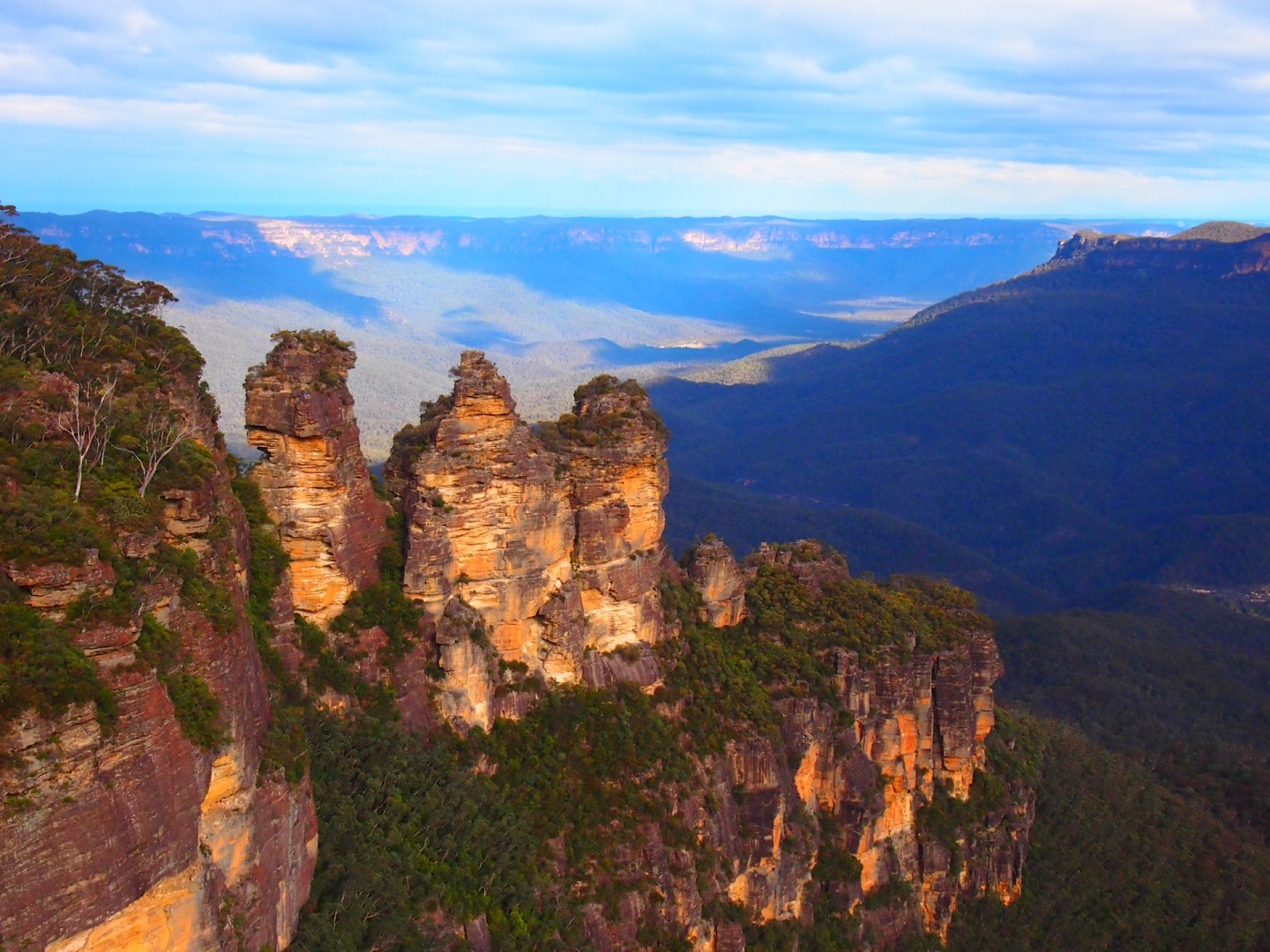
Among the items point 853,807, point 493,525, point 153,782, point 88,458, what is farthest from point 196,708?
point 853,807

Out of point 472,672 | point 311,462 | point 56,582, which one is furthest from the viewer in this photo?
point 472,672

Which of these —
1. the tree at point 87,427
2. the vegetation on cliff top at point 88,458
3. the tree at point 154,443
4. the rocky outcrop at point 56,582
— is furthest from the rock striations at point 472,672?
the tree at point 87,427

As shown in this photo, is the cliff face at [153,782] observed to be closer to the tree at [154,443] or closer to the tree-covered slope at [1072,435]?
the tree at [154,443]

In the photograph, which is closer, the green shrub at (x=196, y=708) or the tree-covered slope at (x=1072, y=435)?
the green shrub at (x=196, y=708)


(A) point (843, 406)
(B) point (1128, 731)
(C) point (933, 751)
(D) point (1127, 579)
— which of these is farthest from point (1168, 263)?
(C) point (933, 751)

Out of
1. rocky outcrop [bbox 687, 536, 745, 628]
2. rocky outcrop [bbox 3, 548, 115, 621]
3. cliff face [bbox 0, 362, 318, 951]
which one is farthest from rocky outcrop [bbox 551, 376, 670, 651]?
rocky outcrop [bbox 3, 548, 115, 621]

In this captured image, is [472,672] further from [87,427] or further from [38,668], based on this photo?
[38,668]

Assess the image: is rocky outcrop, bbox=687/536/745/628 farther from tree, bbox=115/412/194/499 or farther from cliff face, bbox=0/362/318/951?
tree, bbox=115/412/194/499
